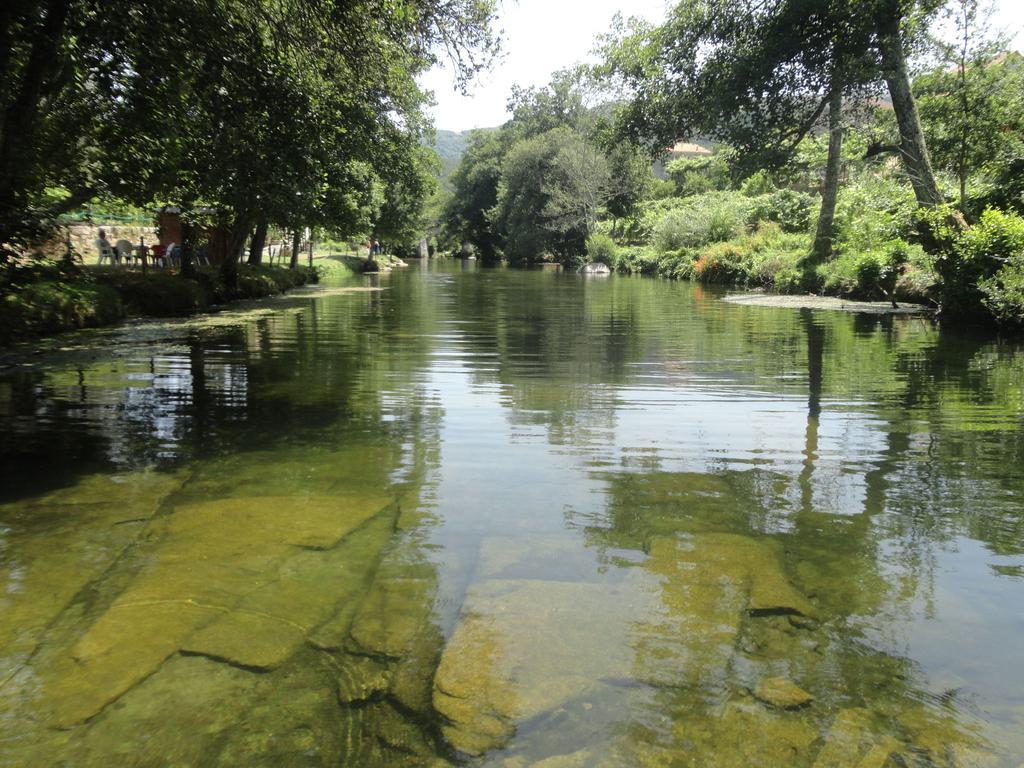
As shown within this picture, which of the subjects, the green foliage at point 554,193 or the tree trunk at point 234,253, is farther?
the green foliage at point 554,193

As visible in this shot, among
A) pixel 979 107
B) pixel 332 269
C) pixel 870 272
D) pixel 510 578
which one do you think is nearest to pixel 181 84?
pixel 510 578

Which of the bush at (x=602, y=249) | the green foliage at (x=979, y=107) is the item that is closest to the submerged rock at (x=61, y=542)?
the green foliage at (x=979, y=107)

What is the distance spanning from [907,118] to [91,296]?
19.3 m

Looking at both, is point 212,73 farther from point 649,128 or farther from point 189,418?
point 649,128

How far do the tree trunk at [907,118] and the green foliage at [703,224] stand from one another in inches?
941

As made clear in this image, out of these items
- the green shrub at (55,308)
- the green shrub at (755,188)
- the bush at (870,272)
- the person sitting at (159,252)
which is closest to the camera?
the green shrub at (55,308)

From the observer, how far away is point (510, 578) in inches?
150

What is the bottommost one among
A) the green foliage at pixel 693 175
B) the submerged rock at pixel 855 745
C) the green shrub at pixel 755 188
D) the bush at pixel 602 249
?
the submerged rock at pixel 855 745

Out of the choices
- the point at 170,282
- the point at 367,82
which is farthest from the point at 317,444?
the point at 170,282

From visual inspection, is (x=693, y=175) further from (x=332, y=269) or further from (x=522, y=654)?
(x=522, y=654)

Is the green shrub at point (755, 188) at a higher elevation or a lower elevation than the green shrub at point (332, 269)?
higher

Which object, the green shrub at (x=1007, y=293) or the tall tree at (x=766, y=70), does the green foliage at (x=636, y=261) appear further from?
the green shrub at (x=1007, y=293)

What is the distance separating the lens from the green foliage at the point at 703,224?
42500 mm

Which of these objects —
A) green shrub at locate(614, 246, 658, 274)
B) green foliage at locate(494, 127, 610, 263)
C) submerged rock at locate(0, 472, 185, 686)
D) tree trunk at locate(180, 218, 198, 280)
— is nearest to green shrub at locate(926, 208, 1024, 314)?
submerged rock at locate(0, 472, 185, 686)
